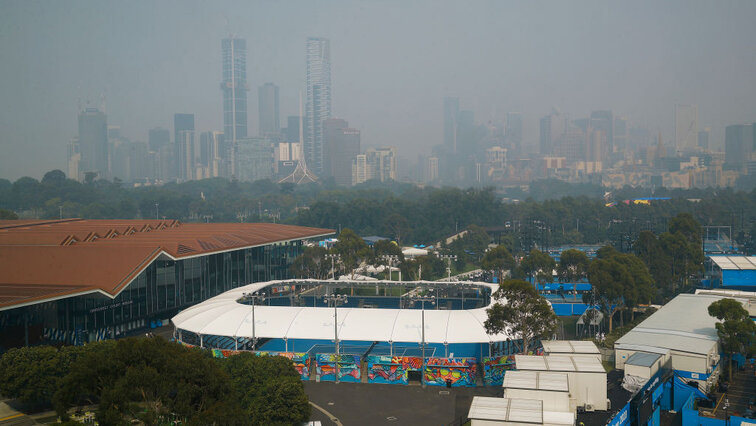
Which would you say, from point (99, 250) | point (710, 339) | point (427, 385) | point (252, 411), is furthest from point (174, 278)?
point (710, 339)

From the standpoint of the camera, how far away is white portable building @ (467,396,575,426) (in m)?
17.9

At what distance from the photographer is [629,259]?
42469mm

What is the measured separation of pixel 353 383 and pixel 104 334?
1555 centimetres

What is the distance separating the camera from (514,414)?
18.3 m

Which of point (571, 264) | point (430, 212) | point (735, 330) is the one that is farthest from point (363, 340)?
point (430, 212)

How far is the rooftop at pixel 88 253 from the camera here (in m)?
34.3

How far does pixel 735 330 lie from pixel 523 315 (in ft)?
28.2

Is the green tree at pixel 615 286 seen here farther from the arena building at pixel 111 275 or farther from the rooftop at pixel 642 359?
the arena building at pixel 111 275

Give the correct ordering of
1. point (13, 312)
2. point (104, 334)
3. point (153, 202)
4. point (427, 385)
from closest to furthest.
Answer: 1. point (427, 385)
2. point (13, 312)
3. point (104, 334)
4. point (153, 202)

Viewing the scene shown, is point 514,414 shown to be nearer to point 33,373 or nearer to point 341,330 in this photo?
point 341,330

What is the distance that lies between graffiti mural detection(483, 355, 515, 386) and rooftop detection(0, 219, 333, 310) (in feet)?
62.4

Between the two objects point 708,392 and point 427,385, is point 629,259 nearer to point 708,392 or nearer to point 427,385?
point 708,392

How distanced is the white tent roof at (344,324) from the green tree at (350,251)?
846 inches

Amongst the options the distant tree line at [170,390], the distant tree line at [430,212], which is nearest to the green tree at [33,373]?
the distant tree line at [170,390]
